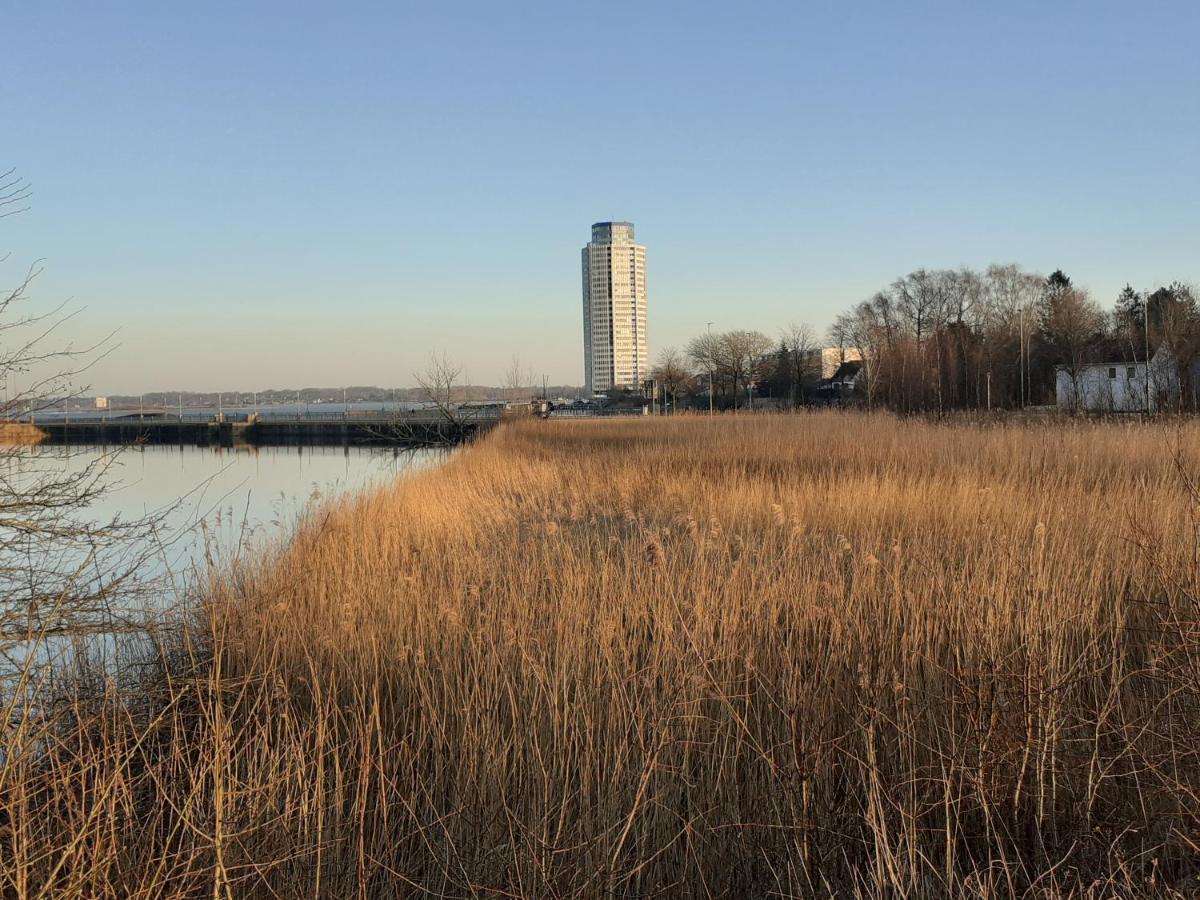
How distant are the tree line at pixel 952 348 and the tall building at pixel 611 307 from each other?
7623 centimetres

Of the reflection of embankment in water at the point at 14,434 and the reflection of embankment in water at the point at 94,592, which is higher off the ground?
the reflection of embankment in water at the point at 14,434

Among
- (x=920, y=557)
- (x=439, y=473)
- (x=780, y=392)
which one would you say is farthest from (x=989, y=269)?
(x=920, y=557)

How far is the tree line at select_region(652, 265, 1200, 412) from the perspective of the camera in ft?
111

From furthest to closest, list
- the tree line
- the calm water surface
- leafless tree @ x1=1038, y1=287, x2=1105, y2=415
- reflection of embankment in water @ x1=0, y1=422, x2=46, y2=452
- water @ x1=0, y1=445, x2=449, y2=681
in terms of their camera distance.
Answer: leafless tree @ x1=1038, y1=287, x2=1105, y2=415
the tree line
the calm water surface
reflection of embankment in water @ x1=0, y1=422, x2=46, y2=452
water @ x1=0, y1=445, x2=449, y2=681

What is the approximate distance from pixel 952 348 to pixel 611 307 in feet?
370

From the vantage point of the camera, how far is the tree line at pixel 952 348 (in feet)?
111

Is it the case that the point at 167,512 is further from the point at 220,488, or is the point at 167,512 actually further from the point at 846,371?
the point at 846,371

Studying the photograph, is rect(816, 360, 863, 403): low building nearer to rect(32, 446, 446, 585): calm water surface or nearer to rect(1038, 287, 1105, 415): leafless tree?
rect(1038, 287, 1105, 415): leafless tree

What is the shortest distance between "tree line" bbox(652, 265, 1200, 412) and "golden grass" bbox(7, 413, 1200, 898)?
49.0 ft

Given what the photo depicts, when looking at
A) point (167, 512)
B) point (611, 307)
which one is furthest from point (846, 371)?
point (611, 307)

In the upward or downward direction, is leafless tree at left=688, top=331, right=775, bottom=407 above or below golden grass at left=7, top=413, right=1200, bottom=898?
above

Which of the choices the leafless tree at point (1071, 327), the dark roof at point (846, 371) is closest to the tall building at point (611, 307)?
the dark roof at point (846, 371)

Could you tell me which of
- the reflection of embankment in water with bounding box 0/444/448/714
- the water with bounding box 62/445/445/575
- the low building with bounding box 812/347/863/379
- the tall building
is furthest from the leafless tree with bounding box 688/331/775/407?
the tall building

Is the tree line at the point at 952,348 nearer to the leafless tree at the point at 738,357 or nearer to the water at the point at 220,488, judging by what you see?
the leafless tree at the point at 738,357
